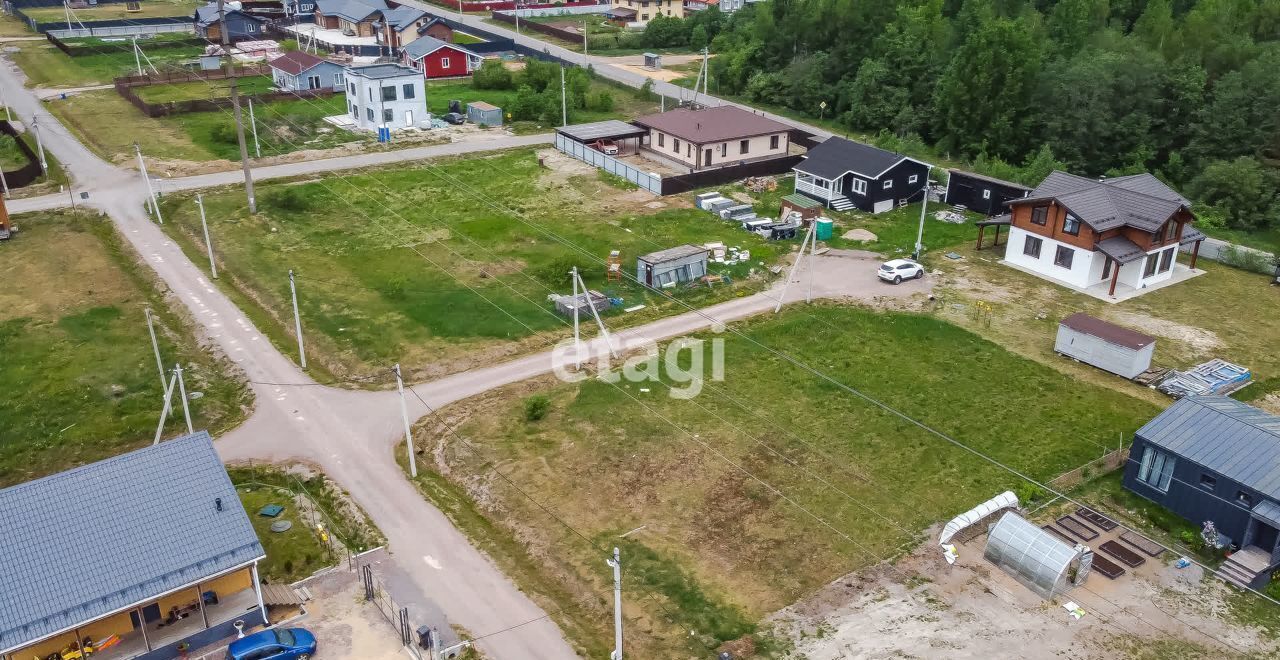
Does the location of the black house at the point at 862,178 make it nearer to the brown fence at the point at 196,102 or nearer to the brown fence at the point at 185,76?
the brown fence at the point at 196,102

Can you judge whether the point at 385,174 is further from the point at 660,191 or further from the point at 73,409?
the point at 73,409

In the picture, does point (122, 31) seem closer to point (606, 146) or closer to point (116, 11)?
point (116, 11)

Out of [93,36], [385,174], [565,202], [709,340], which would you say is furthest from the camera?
[93,36]

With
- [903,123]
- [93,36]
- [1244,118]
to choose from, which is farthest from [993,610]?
[93,36]

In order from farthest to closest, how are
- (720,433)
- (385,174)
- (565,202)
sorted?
(385,174)
(565,202)
(720,433)

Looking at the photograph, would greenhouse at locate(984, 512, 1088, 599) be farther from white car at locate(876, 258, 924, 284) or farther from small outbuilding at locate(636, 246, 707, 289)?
small outbuilding at locate(636, 246, 707, 289)

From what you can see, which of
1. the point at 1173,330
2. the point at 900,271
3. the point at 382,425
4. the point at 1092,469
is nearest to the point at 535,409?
the point at 382,425
